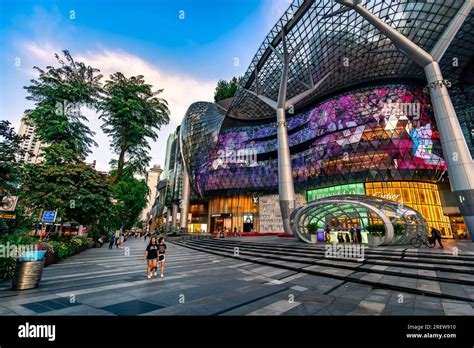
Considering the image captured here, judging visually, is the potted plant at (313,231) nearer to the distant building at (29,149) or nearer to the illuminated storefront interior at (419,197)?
the illuminated storefront interior at (419,197)

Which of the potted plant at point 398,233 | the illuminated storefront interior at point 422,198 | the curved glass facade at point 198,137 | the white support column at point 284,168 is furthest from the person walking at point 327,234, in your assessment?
the curved glass facade at point 198,137

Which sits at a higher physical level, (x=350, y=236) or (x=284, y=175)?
(x=284, y=175)

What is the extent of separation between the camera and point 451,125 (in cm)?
1698

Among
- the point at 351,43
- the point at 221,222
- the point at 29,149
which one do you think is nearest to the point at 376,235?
the point at 351,43

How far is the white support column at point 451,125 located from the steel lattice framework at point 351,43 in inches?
241

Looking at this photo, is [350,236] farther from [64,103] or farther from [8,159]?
[64,103]

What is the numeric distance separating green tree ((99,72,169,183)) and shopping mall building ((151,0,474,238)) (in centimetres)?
1742

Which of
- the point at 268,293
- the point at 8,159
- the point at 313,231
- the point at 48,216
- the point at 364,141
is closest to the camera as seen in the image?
the point at 268,293

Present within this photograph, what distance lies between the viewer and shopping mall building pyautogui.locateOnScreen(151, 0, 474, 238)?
2544 cm

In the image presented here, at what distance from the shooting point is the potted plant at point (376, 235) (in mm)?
15031

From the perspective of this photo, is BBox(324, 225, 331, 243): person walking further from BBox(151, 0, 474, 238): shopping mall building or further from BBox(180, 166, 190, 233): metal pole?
BBox(180, 166, 190, 233): metal pole

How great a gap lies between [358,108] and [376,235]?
26.3m
